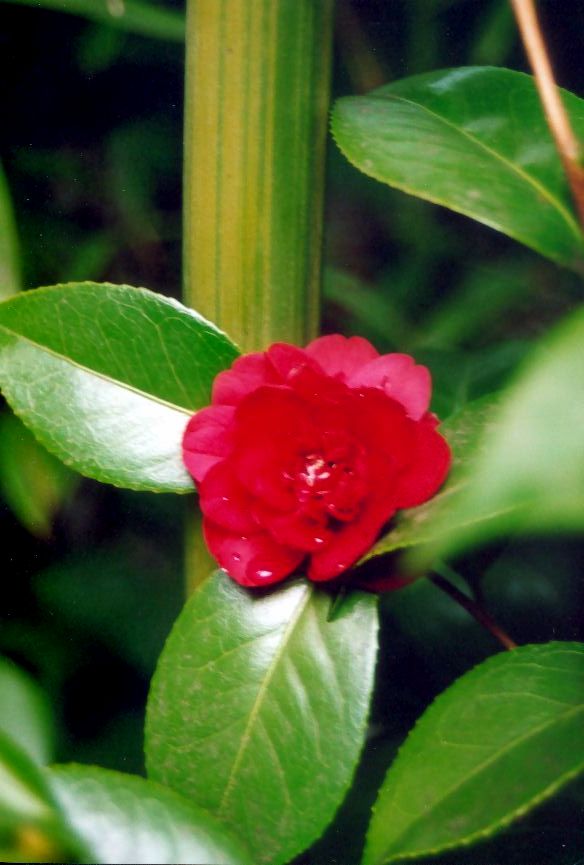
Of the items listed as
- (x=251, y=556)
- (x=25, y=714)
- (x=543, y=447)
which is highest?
(x=543, y=447)

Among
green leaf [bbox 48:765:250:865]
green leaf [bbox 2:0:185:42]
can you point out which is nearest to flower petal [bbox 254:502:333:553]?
green leaf [bbox 48:765:250:865]

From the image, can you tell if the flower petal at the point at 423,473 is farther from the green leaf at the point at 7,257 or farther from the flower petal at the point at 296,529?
the green leaf at the point at 7,257

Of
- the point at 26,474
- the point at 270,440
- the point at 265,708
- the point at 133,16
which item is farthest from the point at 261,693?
the point at 133,16

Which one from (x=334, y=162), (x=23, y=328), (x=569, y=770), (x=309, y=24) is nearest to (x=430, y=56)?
(x=334, y=162)

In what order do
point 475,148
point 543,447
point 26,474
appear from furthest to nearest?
point 26,474 → point 475,148 → point 543,447

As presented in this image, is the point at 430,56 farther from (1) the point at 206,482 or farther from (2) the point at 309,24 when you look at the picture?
(1) the point at 206,482

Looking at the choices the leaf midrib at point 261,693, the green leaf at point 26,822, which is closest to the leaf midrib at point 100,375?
the leaf midrib at point 261,693

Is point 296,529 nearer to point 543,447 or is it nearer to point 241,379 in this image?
point 241,379
